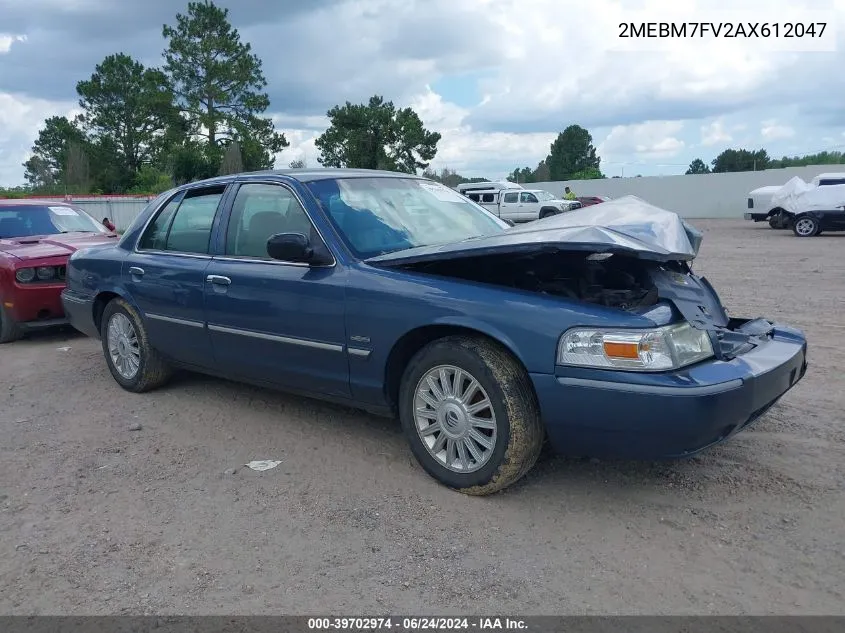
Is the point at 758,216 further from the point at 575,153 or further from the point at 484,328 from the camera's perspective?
the point at 575,153

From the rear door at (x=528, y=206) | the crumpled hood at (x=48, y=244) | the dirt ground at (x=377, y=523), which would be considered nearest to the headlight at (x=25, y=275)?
the crumpled hood at (x=48, y=244)

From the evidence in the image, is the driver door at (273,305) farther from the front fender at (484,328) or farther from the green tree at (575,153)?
the green tree at (575,153)

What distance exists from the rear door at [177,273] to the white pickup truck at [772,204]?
68.2 ft

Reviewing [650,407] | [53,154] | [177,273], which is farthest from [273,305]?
[53,154]

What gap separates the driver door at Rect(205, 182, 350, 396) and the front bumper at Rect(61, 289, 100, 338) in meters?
1.75

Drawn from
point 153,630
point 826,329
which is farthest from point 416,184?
point 826,329

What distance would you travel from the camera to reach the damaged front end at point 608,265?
134 inches

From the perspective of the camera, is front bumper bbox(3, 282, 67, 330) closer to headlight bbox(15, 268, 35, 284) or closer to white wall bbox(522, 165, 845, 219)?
headlight bbox(15, 268, 35, 284)

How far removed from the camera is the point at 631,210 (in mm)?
4438

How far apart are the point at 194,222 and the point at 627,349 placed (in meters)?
3.32

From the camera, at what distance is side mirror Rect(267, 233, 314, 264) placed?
3.97 meters

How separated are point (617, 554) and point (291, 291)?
228 centimetres

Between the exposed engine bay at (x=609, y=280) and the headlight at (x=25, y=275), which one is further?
the headlight at (x=25, y=275)

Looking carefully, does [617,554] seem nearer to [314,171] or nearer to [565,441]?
[565,441]
